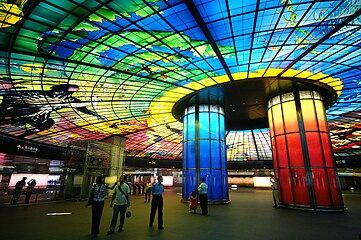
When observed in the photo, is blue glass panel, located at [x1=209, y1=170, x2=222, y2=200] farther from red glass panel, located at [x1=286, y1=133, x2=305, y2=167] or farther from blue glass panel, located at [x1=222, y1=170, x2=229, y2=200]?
red glass panel, located at [x1=286, y1=133, x2=305, y2=167]

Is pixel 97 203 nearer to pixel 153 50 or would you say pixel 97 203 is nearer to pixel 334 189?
pixel 153 50

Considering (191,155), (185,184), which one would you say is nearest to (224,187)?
(185,184)

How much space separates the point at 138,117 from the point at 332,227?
803 inches

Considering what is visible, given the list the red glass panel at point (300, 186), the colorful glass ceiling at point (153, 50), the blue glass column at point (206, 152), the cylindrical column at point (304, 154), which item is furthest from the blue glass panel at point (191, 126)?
the red glass panel at point (300, 186)

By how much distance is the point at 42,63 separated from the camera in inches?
474

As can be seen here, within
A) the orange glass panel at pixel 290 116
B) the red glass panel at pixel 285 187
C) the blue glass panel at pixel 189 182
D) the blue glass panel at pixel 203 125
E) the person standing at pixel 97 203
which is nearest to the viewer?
the person standing at pixel 97 203

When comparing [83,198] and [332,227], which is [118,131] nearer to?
[83,198]

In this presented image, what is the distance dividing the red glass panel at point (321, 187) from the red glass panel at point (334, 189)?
1.07 ft

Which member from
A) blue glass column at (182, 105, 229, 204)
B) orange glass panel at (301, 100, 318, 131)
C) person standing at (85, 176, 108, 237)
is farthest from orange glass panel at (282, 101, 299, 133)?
person standing at (85, 176, 108, 237)

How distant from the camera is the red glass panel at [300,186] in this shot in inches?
552

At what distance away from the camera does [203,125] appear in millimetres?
19203

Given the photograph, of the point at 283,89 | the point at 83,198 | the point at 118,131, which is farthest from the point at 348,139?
the point at 83,198

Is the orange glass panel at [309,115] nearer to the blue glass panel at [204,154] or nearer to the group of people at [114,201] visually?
the blue glass panel at [204,154]

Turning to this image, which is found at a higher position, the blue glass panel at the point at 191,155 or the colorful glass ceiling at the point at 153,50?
the colorful glass ceiling at the point at 153,50
